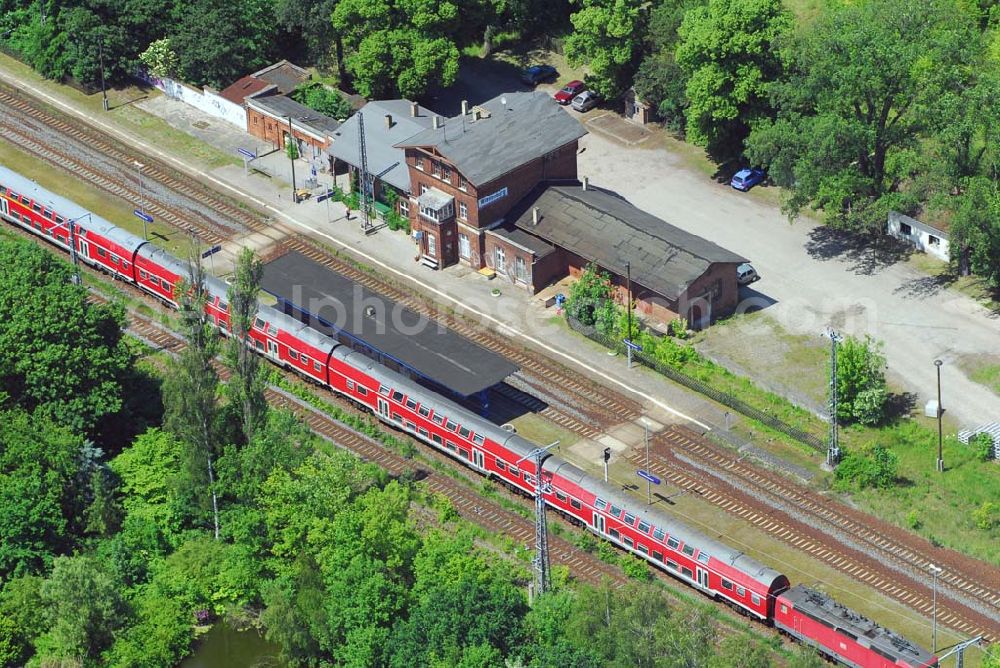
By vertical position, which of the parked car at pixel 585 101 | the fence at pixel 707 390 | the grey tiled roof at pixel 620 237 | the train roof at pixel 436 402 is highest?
the parked car at pixel 585 101

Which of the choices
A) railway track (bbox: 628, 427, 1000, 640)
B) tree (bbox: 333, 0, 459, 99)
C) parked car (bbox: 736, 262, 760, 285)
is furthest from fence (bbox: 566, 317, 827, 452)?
tree (bbox: 333, 0, 459, 99)

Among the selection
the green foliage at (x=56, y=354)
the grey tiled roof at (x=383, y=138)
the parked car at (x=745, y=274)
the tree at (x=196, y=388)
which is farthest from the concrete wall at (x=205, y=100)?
the tree at (x=196, y=388)

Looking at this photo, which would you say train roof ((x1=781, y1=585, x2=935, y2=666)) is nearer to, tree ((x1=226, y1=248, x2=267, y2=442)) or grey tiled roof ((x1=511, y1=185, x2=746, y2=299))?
grey tiled roof ((x1=511, y1=185, x2=746, y2=299))

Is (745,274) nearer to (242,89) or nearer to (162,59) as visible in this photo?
(242,89)

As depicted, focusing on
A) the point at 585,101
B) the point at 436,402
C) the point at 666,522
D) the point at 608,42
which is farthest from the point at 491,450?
the point at 608,42

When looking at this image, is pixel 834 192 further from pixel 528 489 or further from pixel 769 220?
pixel 528 489

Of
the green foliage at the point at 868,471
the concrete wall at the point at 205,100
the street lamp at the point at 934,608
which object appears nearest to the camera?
the street lamp at the point at 934,608

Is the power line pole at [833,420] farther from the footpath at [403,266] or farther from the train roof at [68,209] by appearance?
the train roof at [68,209]
